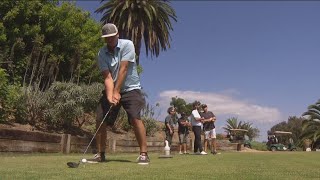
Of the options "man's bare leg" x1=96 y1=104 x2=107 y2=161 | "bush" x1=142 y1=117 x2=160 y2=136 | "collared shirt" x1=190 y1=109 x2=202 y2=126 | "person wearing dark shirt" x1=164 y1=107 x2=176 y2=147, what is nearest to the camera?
"man's bare leg" x1=96 y1=104 x2=107 y2=161

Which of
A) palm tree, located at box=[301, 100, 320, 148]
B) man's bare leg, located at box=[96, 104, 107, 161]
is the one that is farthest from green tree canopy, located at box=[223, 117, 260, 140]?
man's bare leg, located at box=[96, 104, 107, 161]

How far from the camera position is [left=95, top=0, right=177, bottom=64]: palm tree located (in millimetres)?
32156

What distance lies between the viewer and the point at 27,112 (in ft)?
53.0

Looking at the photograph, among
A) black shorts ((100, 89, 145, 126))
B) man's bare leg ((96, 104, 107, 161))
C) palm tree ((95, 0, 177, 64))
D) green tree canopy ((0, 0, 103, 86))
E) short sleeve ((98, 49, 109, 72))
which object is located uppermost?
palm tree ((95, 0, 177, 64))

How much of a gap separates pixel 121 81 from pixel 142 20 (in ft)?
86.4

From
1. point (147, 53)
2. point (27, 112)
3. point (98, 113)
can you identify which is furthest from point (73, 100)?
point (147, 53)

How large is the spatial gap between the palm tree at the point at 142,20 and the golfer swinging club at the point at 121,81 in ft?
81.0

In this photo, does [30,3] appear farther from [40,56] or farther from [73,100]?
[73,100]

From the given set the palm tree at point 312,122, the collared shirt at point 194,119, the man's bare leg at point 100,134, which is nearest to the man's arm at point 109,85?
the man's bare leg at point 100,134

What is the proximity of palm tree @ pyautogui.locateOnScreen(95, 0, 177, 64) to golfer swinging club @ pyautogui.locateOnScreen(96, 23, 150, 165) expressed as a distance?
81.0ft

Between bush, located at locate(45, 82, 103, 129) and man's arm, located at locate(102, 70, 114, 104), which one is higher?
bush, located at locate(45, 82, 103, 129)

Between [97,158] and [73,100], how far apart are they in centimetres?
1042

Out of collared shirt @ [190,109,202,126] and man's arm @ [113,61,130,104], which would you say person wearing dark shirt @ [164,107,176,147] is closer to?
collared shirt @ [190,109,202,126]

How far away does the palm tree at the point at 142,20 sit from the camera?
32.2m
